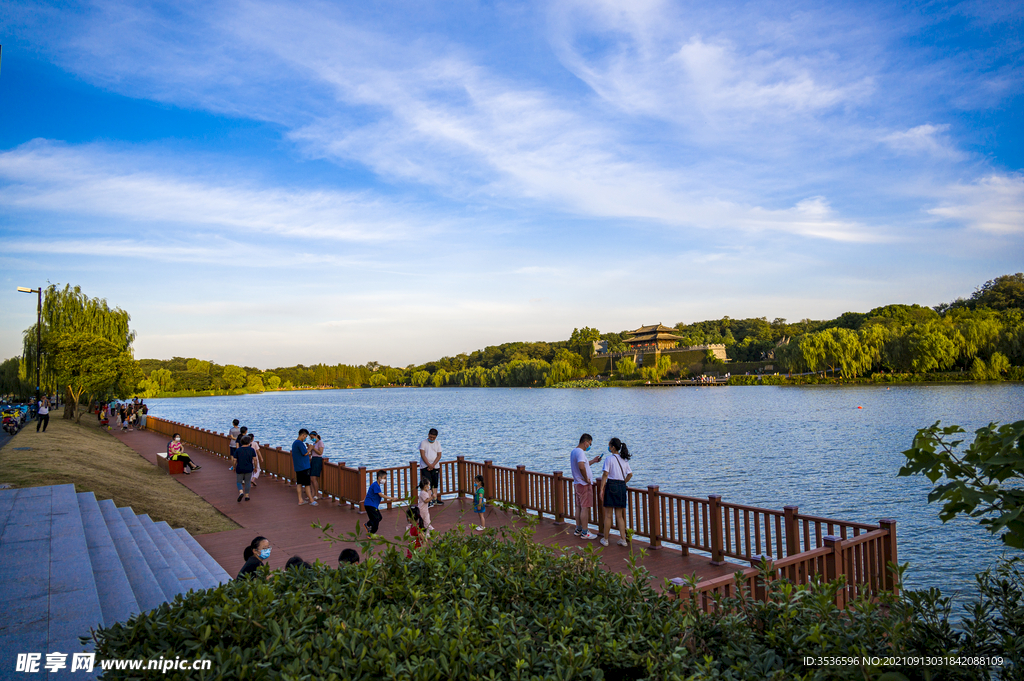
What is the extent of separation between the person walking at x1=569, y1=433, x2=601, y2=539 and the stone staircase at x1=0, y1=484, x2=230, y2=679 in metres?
5.29

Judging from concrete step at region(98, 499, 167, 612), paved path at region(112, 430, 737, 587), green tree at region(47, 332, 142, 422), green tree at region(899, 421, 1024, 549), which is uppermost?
green tree at region(47, 332, 142, 422)

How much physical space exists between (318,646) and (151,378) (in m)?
149

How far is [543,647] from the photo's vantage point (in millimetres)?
2754

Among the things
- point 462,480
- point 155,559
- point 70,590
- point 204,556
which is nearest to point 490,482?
point 462,480

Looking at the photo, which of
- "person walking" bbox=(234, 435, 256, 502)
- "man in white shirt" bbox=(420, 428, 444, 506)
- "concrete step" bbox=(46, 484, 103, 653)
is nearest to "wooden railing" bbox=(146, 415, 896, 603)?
"man in white shirt" bbox=(420, 428, 444, 506)

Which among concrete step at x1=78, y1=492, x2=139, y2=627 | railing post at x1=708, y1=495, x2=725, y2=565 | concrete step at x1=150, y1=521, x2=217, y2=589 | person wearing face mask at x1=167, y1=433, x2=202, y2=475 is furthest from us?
person wearing face mask at x1=167, y1=433, x2=202, y2=475

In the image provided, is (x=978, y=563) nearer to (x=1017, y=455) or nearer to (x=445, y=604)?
(x=1017, y=455)

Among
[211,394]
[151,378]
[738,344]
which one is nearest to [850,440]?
[738,344]

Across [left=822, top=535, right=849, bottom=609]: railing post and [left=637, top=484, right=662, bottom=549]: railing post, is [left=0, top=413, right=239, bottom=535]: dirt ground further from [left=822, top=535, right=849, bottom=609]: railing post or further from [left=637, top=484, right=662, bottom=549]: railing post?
[left=822, top=535, right=849, bottom=609]: railing post

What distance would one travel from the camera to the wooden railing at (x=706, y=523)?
5711mm

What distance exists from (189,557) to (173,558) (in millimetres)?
564

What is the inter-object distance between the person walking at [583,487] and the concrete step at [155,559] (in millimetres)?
5626

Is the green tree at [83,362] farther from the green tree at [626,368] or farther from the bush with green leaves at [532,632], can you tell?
the green tree at [626,368]

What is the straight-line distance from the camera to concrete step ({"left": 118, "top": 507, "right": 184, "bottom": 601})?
6.12 m
